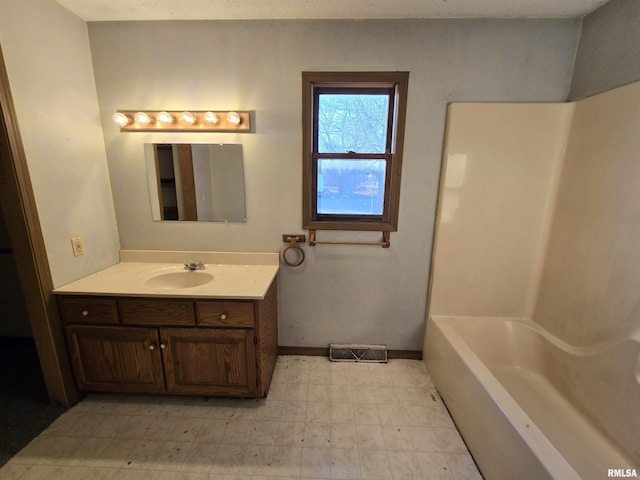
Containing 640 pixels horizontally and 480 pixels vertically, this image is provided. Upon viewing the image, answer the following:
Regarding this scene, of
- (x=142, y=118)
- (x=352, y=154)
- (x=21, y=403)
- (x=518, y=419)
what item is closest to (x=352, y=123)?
(x=352, y=154)

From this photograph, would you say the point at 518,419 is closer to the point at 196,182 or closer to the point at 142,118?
the point at 196,182

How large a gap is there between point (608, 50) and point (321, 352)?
256 centimetres

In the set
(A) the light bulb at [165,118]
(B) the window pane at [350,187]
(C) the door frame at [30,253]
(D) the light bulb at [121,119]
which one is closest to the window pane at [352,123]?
(B) the window pane at [350,187]

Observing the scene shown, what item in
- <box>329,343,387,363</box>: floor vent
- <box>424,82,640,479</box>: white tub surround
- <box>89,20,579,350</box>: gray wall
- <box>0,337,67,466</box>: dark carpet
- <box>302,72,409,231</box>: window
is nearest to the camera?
<box>424,82,640,479</box>: white tub surround

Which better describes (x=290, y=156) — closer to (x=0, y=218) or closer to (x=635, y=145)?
(x=635, y=145)

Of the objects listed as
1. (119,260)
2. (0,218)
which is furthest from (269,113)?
(0,218)

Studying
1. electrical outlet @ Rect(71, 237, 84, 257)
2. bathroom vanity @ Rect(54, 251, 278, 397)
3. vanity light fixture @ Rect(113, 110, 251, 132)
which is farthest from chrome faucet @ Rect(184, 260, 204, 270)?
vanity light fixture @ Rect(113, 110, 251, 132)

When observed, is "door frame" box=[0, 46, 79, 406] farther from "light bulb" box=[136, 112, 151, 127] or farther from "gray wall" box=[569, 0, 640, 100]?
"gray wall" box=[569, 0, 640, 100]

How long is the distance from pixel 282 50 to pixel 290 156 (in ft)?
2.10

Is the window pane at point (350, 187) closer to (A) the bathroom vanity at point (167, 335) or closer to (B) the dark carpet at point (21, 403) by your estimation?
(A) the bathroom vanity at point (167, 335)

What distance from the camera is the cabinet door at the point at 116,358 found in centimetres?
150

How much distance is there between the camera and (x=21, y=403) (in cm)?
156

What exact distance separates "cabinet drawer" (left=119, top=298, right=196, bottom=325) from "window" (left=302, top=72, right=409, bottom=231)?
92 cm

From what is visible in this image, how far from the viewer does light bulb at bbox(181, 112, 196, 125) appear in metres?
1.65
